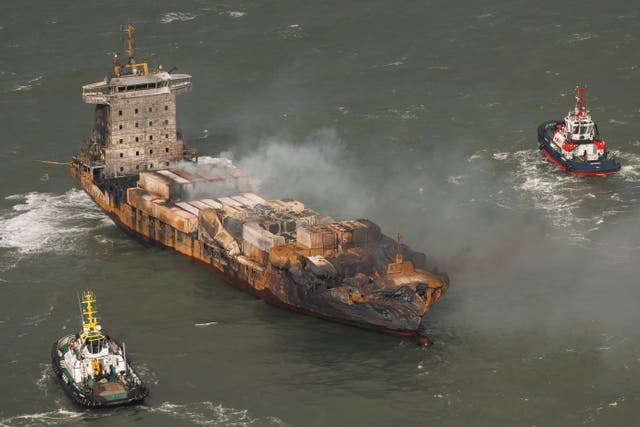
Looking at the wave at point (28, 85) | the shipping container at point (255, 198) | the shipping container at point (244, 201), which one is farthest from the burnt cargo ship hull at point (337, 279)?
the wave at point (28, 85)

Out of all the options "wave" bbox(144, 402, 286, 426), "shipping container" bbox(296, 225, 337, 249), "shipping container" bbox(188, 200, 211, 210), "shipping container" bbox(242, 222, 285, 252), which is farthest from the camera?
"shipping container" bbox(188, 200, 211, 210)

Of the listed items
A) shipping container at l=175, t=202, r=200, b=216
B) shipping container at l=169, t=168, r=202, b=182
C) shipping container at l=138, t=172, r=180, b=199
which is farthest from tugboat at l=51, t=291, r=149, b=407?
shipping container at l=169, t=168, r=202, b=182

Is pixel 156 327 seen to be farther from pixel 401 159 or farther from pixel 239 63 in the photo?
pixel 239 63

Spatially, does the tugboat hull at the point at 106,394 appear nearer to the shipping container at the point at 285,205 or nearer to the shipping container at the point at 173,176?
the shipping container at the point at 285,205

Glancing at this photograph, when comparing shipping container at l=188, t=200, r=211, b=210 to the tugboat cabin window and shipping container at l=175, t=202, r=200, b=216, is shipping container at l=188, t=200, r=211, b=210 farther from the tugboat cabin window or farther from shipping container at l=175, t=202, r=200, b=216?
the tugboat cabin window

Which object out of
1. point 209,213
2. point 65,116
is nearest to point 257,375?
point 209,213

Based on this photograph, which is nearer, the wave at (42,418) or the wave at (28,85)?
the wave at (42,418)
